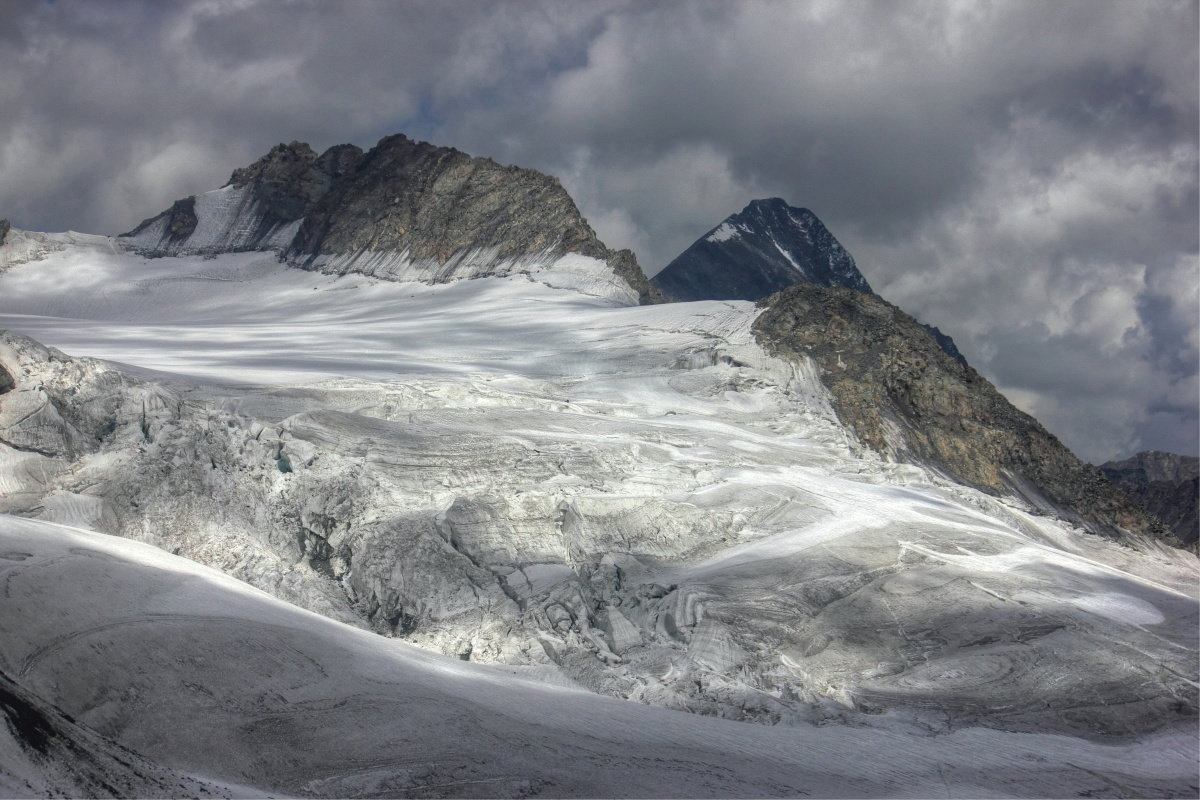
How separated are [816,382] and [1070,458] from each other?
12.2 metres

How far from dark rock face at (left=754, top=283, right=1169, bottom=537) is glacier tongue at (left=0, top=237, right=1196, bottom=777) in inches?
126

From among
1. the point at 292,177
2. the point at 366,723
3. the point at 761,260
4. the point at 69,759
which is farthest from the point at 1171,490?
the point at 69,759

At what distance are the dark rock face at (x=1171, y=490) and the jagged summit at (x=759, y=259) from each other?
121 ft

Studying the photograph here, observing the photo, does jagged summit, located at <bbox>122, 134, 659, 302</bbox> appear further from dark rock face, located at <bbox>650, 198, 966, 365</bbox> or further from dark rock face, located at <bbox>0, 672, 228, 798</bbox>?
dark rock face, located at <bbox>0, 672, 228, 798</bbox>

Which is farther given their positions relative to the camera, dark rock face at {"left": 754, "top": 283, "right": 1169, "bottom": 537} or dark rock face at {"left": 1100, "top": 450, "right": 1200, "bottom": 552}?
dark rock face at {"left": 1100, "top": 450, "right": 1200, "bottom": 552}

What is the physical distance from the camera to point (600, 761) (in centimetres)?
1388

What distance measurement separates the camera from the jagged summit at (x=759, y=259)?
348 ft

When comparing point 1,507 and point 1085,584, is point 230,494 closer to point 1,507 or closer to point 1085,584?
point 1,507

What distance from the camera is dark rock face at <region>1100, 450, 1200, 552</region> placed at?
8431 cm

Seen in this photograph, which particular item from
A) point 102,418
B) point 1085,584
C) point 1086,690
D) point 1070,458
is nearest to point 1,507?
point 102,418

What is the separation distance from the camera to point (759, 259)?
361ft

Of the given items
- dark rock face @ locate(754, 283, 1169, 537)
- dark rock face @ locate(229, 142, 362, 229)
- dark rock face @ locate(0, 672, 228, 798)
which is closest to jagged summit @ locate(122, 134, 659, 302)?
dark rock face @ locate(229, 142, 362, 229)

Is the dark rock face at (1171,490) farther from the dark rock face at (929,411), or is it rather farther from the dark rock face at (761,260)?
the dark rock face at (929,411)

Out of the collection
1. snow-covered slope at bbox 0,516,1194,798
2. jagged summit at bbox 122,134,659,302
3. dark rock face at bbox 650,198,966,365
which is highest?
dark rock face at bbox 650,198,966,365
